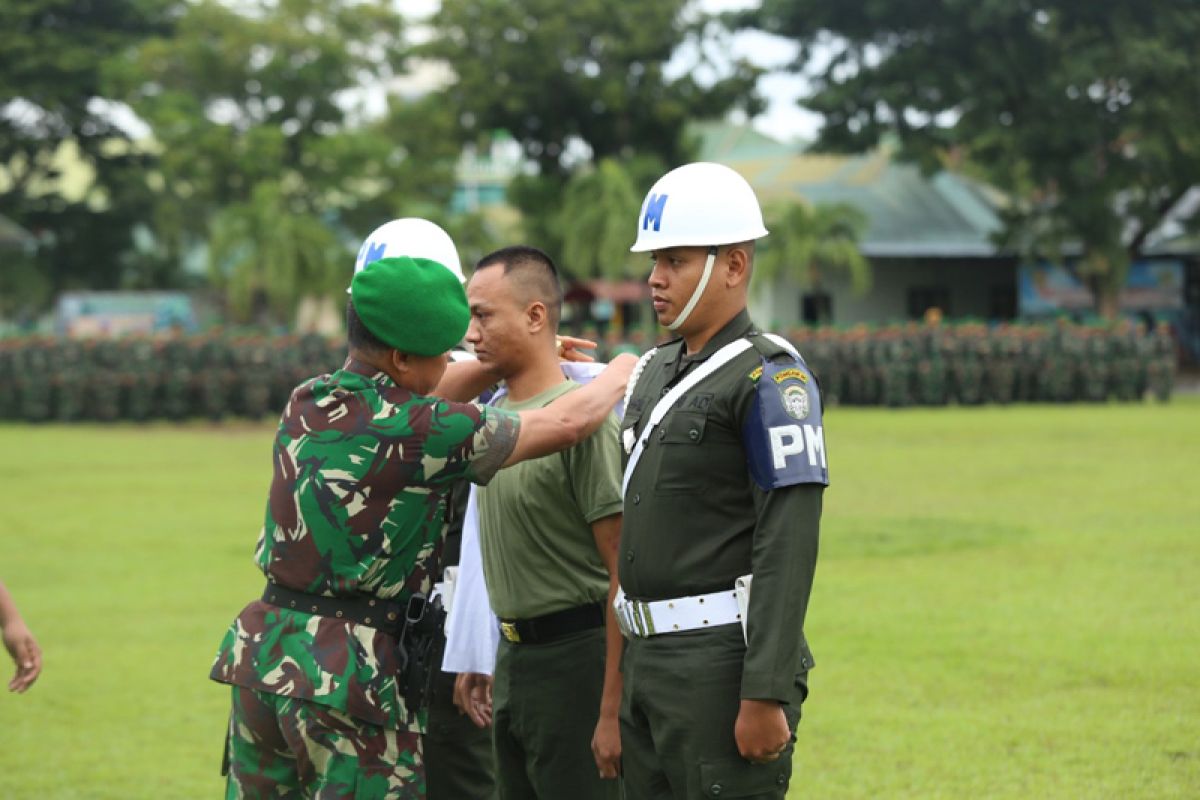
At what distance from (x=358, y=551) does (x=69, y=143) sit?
52.2m

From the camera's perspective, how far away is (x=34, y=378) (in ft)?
95.1

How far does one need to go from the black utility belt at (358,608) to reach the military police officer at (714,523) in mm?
520

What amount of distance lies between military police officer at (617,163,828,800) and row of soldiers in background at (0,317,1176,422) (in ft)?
81.3

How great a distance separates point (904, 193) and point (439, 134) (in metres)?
13.4

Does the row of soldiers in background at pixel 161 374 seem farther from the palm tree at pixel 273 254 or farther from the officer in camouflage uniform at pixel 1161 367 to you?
the officer in camouflage uniform at pixel 1161 367

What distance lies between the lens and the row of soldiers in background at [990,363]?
30016mm

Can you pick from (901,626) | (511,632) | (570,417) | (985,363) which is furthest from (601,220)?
(570,417)

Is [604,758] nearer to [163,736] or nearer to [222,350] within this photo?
[163,736]

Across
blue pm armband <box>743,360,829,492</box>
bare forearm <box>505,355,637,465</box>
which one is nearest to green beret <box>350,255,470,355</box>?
bare forearm <box>505,355,637,465</box>

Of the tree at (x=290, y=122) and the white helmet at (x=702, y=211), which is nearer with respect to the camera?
the white helmet at (x=702, y=211)

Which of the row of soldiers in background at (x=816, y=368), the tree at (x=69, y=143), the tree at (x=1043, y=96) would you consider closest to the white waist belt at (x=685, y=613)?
the row of soldiers in background at (x=816, y=368)

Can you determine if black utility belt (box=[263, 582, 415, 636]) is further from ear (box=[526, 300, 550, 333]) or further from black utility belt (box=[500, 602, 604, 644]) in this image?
ear (box=[526, 300, 550, 333])

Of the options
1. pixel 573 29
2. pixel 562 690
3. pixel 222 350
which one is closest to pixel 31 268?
pixel 573 29

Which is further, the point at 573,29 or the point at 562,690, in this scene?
the point at 573,29
